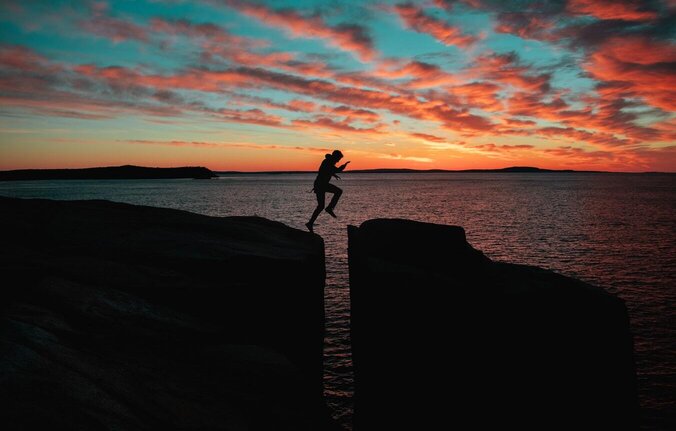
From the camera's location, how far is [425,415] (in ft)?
29.2

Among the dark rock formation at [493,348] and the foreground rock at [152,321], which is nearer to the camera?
the foreground rock at [152,321]

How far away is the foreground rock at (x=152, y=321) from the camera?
393cm

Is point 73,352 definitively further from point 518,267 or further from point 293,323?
point 518,267

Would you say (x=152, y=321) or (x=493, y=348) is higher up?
(x=152, y=321)

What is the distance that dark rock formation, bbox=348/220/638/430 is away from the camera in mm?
8062

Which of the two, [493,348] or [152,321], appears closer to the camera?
[152,321]

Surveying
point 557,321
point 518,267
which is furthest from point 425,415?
point 518,267

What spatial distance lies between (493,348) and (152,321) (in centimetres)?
633

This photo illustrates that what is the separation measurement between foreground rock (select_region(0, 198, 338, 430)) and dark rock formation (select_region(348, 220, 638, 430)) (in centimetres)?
220

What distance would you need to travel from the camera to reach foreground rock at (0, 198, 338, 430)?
12.9 feet

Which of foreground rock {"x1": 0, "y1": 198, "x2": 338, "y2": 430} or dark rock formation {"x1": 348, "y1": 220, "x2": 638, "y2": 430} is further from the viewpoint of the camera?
dark rock formation {"x1": 348, "y1": 220, "x2": 638, "y2": 430}

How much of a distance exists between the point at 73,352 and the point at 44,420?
1.31 metres

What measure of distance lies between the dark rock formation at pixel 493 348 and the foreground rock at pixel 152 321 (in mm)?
2203

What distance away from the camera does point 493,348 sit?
8305 mm
